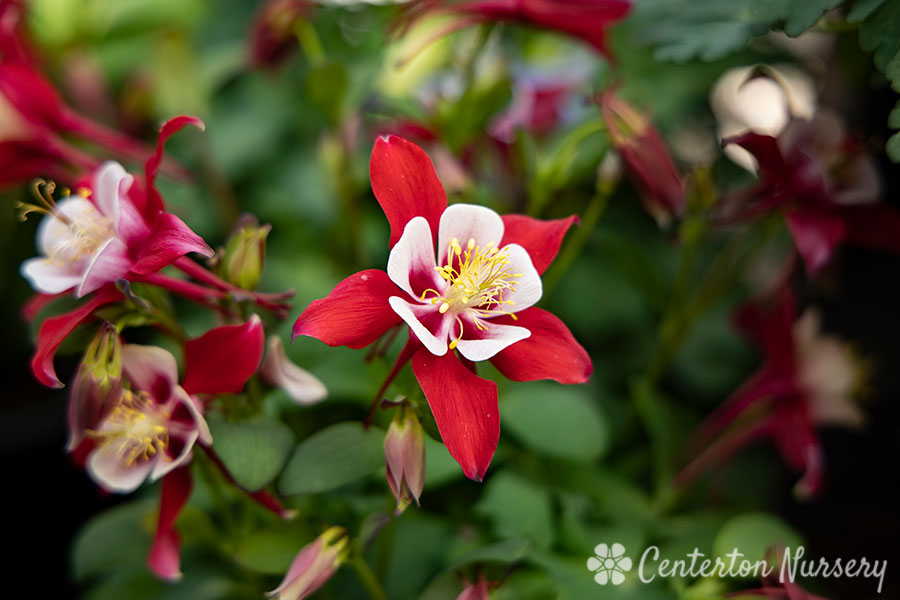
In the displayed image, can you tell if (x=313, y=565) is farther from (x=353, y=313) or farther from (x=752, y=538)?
(x=752, y=538)

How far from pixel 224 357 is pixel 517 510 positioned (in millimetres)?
238

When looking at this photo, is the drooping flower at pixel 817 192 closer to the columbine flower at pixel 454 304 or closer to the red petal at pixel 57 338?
the columbine flower at pixel 454 304

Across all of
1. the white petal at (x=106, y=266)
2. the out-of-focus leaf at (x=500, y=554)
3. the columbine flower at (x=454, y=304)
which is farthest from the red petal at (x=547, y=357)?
the white petal at (x=106, y=266)

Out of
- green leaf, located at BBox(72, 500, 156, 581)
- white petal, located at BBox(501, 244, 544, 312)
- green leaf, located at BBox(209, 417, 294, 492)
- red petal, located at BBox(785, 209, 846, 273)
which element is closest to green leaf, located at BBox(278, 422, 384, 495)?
green leaf, located at BBox(209, 417, 294, 492)

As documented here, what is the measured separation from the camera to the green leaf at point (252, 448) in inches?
15.7

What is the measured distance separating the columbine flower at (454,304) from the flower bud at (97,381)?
0.10 meters

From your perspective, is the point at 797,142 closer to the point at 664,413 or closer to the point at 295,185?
the point at 664,413

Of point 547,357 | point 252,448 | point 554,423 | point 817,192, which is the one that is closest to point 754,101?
point 817,192

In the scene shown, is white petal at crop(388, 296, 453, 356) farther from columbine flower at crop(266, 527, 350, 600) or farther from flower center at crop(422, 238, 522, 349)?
columbine flower at crop(266, 527, 350, 600)

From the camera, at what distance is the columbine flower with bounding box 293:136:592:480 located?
38 centimetres

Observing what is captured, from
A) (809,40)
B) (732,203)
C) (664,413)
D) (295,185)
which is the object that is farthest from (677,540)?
(809,40)

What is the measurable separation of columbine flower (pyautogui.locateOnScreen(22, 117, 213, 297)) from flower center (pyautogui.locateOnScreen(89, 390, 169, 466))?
8 centimetres

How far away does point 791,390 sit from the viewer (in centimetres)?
62

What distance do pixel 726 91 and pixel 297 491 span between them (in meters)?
0.80
